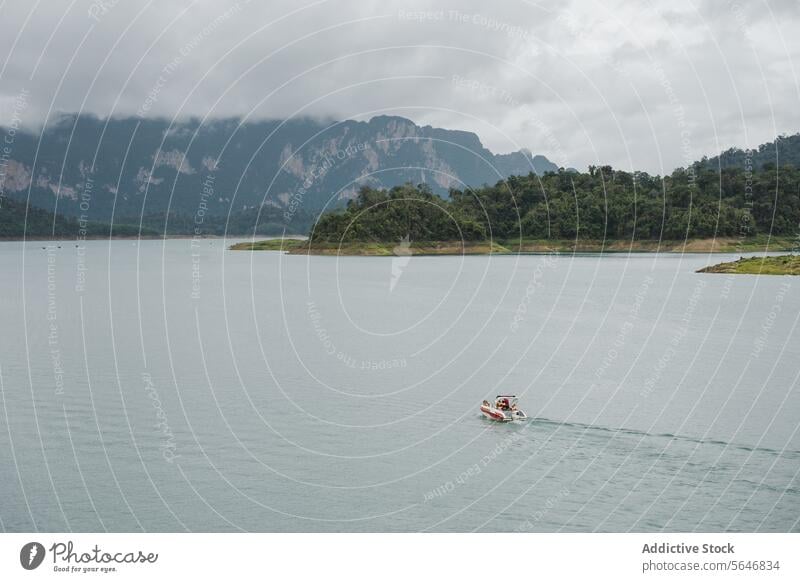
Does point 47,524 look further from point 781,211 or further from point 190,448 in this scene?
point 781,211

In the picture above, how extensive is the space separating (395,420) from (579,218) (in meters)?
150

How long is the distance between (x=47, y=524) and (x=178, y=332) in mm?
33533

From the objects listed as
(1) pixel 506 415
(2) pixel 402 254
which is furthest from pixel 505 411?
(2) pixel 402 254

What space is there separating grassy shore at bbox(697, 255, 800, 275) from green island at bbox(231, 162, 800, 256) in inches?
1606

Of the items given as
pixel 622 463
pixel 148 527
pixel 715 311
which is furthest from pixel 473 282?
pixel 148 527

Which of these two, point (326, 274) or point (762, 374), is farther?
point (326, 274)

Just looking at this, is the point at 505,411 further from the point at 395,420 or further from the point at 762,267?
the point at 762,267

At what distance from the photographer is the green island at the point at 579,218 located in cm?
15825

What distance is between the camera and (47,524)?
2069cm
